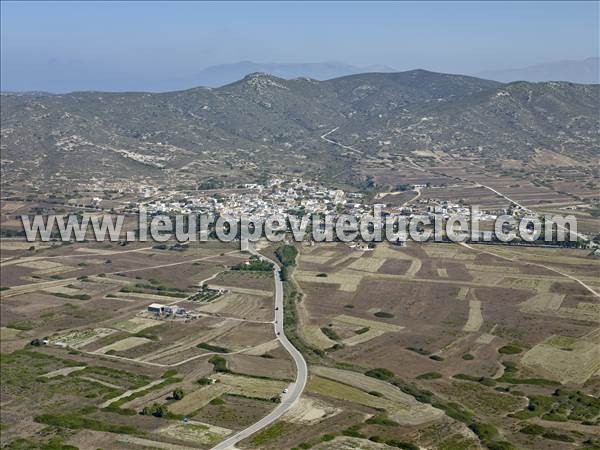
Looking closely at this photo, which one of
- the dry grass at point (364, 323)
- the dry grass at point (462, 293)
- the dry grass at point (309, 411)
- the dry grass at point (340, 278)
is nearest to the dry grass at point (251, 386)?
the dry grass at point (309, 411)

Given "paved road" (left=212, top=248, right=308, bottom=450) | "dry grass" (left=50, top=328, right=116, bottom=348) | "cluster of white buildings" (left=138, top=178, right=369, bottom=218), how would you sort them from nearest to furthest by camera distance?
"paved road" (left=212, top=248, right=308, bottom=450) < "dry grass" (left=50, top=328, right=116, bottom=348) < "cluster of white buildings" (left=138, top=178, right=369, bottom=218)

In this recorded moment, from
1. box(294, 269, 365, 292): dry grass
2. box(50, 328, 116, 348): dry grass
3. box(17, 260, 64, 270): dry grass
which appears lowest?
box(50, 328, 116, 348): dry grass

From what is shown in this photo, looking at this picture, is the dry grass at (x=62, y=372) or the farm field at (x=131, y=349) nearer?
the farm field at (x=131, y=349)

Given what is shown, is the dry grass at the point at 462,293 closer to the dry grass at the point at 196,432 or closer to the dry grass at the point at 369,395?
the dry grass at the point at 369,395

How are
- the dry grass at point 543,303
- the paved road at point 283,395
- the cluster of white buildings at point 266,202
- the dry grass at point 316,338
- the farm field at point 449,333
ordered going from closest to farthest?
1. the paved road at point 283,395
2. the farm field at point 449,333
3. the dry grass at point 316,338
4. the dry grass at point 543,303
5. the cluster of white buildings at point 266,202

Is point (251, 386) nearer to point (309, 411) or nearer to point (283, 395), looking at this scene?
point (283, 395)

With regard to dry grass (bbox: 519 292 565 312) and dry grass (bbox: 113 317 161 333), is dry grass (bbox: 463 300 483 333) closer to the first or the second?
dry grass (bbox: 519 292 565 312)

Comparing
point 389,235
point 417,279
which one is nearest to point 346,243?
point 389,235

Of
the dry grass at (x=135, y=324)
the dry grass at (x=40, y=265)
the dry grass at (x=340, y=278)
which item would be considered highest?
the dry grass at (x=40, y=265)

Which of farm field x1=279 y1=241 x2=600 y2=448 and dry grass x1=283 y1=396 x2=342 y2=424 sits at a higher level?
farm field x1=279 y1=241 x2=600 y2=448

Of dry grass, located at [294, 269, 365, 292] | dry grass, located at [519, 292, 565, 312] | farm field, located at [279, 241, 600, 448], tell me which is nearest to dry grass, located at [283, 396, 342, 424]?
farm field, located at [279, 241, 600, 448]

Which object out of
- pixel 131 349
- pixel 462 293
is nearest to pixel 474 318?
pixel 462 293
